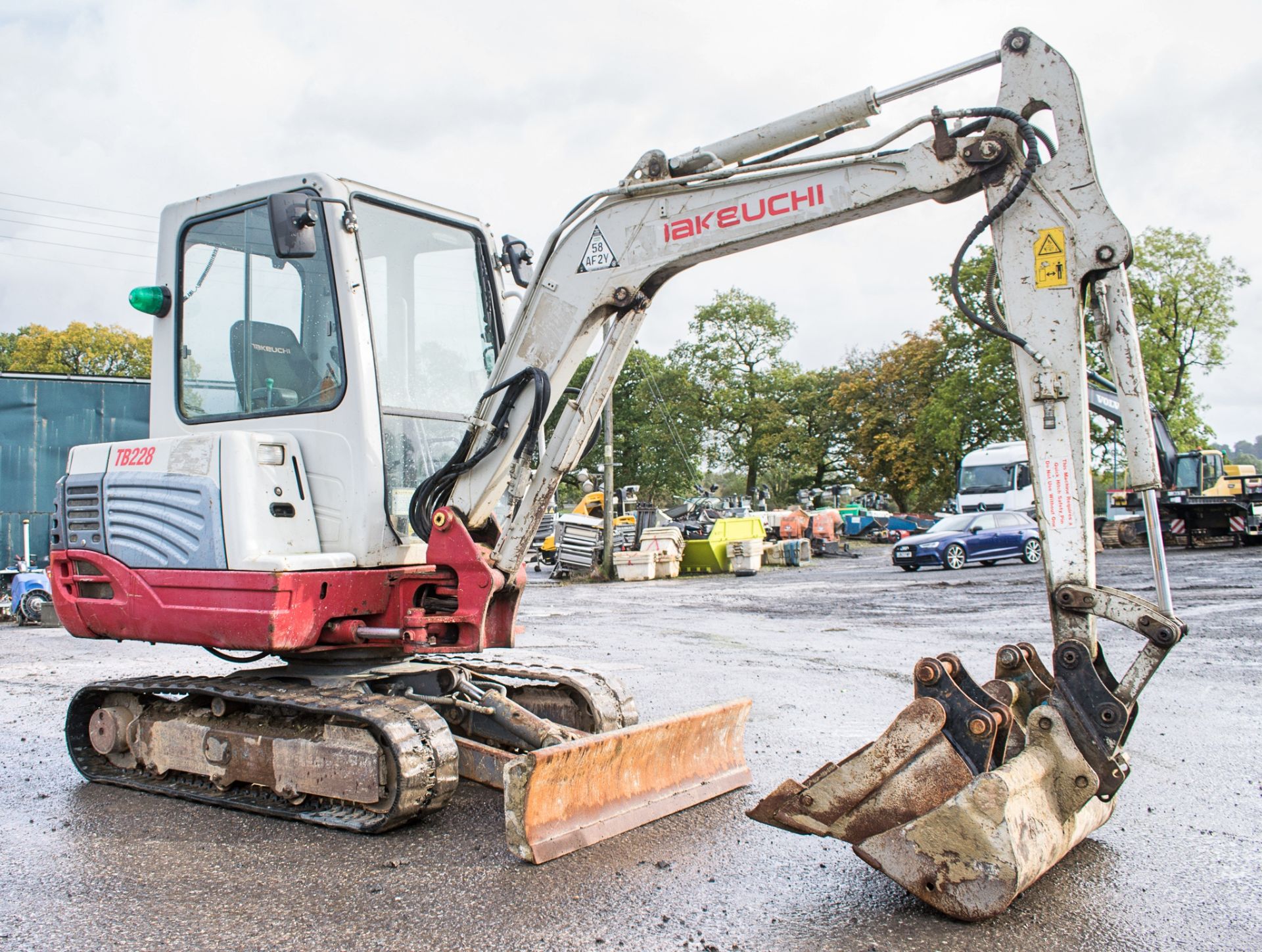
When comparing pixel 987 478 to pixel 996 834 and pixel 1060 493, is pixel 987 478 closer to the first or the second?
pixel 1060 493

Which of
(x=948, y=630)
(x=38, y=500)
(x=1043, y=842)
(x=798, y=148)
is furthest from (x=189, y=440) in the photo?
(x=38, y=500)

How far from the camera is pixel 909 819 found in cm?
369

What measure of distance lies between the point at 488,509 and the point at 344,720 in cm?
126

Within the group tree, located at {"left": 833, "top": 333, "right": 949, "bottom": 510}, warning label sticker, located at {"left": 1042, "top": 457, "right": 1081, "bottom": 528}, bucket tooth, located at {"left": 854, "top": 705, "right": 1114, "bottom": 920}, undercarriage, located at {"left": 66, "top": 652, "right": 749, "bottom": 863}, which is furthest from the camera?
tree, located at {"left": 833, "top": 333, "right": 949, "bottom": 510}

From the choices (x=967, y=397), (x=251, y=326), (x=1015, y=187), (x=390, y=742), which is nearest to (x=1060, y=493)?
(x=1015, y=187)

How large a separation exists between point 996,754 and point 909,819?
1.39 ft

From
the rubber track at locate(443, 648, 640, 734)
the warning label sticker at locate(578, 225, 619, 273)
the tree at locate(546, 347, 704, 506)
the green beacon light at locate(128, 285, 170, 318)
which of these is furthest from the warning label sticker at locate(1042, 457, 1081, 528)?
the tree at locate(546, 347, 704, 506)

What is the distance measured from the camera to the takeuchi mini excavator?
3.78 m

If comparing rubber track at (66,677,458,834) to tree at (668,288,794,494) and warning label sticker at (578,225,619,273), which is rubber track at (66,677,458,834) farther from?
tree at (668,288,794,494)

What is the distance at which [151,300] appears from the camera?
18.7 feet

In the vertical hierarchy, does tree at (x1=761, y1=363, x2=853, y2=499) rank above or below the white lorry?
above

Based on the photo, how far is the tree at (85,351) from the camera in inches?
2238

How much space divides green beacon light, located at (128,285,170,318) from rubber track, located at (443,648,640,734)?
8.54 ft

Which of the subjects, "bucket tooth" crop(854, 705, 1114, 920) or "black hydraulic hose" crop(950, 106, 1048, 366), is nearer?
"bucket tooth" crop(854, 705, 1114, 920)
